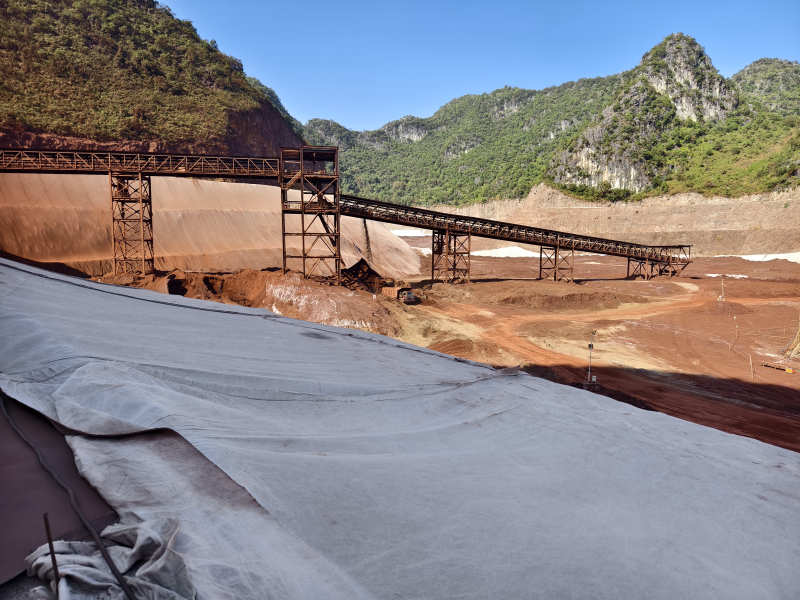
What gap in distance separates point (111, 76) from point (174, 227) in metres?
30.4

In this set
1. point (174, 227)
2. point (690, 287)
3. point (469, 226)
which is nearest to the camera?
point (174, 227)

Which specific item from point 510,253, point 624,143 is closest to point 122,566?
point 510,253

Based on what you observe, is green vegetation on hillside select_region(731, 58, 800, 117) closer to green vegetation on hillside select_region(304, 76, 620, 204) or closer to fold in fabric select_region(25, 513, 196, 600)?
green vegetation on hillside select_region(304, 76, 620, 204)

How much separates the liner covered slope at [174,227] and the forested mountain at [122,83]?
10.4 m

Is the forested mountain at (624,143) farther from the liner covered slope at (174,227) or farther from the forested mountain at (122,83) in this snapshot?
the forested mountain at (122,83)

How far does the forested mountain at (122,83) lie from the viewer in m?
41.8

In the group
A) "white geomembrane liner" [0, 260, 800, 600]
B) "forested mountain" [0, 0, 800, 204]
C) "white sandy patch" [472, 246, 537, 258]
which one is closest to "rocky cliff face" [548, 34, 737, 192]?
"forested mountain" [0, 0, 800, 204]

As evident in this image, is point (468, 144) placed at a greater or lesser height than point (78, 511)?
greater

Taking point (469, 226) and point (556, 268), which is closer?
point (469, 226)

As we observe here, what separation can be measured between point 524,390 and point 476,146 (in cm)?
15006

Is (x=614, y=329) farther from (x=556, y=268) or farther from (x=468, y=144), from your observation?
(x=468, y=144)

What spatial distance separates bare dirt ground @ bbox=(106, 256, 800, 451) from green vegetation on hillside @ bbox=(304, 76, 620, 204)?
71.4 meters

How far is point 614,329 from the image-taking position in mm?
21781

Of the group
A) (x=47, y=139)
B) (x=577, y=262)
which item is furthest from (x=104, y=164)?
(x=577, y=262)
